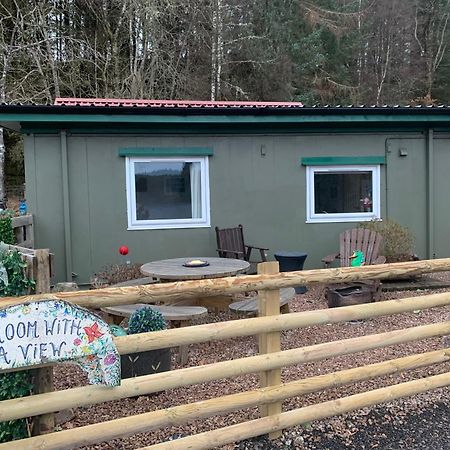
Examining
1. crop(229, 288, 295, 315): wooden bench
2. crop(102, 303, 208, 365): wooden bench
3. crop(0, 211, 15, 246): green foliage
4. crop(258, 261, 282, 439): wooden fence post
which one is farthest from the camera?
crop(0, 211, 15, 246): green foliage

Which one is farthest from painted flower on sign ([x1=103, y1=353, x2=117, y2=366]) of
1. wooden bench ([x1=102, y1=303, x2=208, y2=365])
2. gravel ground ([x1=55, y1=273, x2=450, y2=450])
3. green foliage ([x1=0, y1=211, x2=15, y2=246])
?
green foliage ([x1=0, y1=211, x2=15, y2=246])

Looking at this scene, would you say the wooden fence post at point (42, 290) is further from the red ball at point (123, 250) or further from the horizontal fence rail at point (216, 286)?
the red ball at point (123, 250)

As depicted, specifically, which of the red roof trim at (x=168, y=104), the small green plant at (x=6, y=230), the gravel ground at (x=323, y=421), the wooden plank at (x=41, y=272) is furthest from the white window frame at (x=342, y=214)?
the wooden plank at (x=41, y=272)

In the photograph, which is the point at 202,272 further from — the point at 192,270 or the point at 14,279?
the point at 14,279

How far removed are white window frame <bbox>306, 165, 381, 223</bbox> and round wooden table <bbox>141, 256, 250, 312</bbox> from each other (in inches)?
99.8

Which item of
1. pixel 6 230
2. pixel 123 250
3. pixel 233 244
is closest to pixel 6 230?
pixel 6 230

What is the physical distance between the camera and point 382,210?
25.3ft

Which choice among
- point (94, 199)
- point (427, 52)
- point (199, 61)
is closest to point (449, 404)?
point (94, 199)

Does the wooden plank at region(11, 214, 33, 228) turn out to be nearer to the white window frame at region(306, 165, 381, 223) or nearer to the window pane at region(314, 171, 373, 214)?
the white window frame at region(306, 165, 381, 223)

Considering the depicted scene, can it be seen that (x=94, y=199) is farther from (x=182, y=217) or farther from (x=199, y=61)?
(x=199, y=61)

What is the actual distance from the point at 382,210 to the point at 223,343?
14.5 feet

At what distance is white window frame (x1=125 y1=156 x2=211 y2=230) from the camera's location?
7.02 metres

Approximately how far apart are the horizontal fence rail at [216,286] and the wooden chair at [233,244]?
364 cm

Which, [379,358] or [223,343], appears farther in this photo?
[223,343]
